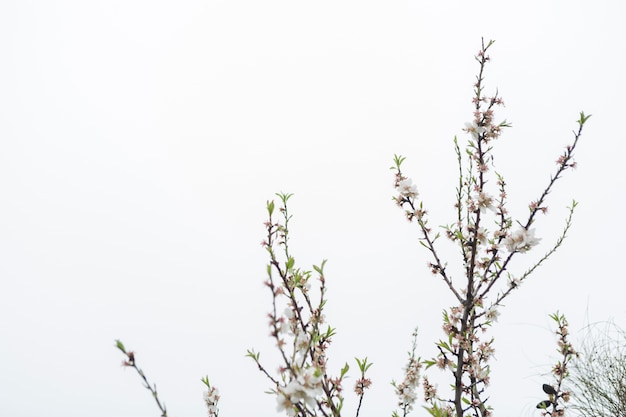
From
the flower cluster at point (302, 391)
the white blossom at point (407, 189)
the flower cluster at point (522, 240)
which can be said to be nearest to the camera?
the flower cluster at point (302, 391)

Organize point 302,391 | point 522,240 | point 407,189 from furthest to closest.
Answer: point 407,189 < point 522,240 < point 302,391

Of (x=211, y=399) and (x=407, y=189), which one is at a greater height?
(x=407, y=189)

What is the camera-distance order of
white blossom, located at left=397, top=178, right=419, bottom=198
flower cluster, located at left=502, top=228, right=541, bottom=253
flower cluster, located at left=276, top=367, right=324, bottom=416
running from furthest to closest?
white blossom, located at left=397, top=178, right=419, bottom=198, flower cluster, located at left=502, top=228, right=541, bottom=253, flower cluster, located at left=276, top=367, right=324, bottom=416

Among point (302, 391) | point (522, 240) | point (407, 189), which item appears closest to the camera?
point (302, 391)

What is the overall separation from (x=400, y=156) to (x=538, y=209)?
98 cm

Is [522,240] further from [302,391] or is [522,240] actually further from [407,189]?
[302,391]

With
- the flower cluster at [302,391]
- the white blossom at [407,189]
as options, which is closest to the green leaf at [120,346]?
the flower cluster at [302,391]

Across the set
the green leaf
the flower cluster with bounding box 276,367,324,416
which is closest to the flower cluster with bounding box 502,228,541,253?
the flower cluster with bounding box 276,367,324,416

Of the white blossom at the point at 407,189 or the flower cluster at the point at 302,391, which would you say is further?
the white blossom at the point at 407,189

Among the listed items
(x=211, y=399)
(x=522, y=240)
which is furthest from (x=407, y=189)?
(x=211, y=399)

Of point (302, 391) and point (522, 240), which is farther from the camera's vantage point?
point (522, 240)

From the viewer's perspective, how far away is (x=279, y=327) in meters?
1.92

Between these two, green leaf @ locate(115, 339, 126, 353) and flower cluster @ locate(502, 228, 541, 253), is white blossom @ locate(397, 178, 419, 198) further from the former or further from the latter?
green leaf @ locate(115, 339, 126, 353)

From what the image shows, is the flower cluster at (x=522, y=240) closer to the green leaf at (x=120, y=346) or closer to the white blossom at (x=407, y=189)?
the white blossom at (x=407, y=189)
